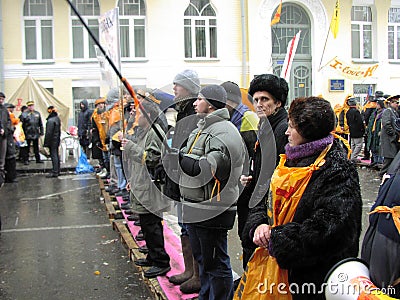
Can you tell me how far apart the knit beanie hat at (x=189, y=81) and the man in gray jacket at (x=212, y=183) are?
28cm

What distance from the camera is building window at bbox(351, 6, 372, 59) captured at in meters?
21.1

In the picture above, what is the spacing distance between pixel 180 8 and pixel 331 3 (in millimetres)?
6534

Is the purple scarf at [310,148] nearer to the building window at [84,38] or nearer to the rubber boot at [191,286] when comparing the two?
the rubber boot at [191,286]

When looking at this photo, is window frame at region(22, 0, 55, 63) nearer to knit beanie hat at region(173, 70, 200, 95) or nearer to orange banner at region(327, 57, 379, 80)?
orange banner at region(327, 57, 379, 80)

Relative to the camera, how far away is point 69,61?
18547mm

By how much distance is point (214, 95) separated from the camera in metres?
3.67

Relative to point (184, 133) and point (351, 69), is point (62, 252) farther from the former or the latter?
point (351, 69)

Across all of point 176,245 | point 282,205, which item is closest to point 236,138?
point 282,205

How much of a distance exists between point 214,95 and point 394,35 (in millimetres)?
20529

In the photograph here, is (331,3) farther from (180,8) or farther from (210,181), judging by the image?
(210,181)

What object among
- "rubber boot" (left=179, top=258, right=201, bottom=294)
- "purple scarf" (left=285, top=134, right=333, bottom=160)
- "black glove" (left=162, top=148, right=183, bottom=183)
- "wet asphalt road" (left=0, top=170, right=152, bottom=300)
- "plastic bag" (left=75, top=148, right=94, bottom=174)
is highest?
"purple scarf" (left=285, top=134, right=333, bottom=160)

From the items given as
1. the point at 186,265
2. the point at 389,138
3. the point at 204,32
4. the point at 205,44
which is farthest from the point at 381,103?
the point at 186,265

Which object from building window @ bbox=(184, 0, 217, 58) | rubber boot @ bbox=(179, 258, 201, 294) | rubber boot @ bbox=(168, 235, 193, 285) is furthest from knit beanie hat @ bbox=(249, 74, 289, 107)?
building window @ bbox=(184, 0, 217, 58)

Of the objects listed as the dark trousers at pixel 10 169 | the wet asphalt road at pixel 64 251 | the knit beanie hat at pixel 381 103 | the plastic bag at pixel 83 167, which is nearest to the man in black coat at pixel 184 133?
the wet asphalt road at pixel 64 251
